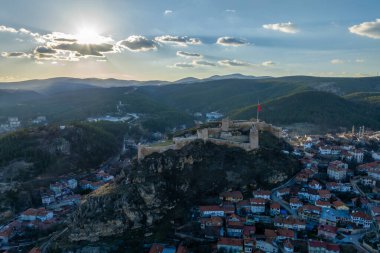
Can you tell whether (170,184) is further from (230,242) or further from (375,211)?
(375,211)

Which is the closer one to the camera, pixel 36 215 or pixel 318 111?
pixel 36 215

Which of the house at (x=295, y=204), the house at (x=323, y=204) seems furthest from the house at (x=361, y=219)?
the house at (x=295, y=204)

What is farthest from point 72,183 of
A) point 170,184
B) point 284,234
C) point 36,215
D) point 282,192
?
point 284,234

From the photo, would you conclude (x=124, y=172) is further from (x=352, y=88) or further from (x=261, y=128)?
(x=352, y=88)

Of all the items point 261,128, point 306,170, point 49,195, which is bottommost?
point 49,195

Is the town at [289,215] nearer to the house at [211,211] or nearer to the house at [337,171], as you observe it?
the house at [211,211]

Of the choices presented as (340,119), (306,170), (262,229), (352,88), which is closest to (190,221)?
(262,229)
